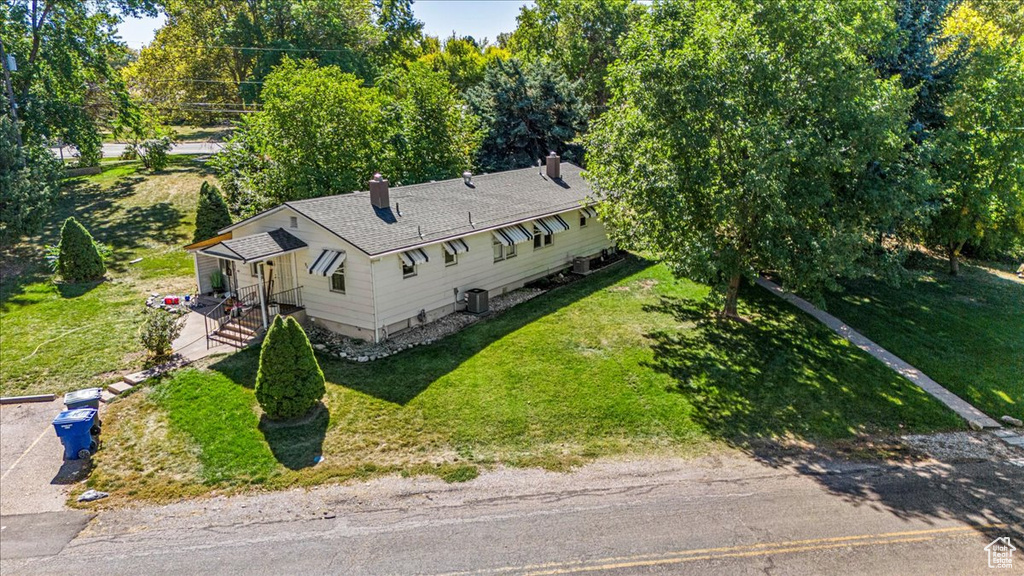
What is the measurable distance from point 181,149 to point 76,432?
42201 millimetres

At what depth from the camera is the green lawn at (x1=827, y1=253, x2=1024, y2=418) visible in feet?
54.3

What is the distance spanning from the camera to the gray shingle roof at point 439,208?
17094 millimetres

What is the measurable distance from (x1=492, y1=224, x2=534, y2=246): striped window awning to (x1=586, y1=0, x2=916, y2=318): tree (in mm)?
4606

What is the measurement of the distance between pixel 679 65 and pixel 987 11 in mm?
41343

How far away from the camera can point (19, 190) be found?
23.7 metres

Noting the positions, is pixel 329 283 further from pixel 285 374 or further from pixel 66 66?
pixel 66 66

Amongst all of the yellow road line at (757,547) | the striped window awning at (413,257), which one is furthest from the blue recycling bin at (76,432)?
the yellow road line at (757,547)

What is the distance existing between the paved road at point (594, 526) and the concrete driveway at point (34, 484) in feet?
1.45

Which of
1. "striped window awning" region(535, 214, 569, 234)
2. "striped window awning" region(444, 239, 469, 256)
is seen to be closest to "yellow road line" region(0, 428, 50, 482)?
"striped window awning" region(444, 239, 469, 256)

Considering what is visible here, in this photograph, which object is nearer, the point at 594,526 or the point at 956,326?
the point at 594,526

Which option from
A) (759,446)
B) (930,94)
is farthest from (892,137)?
(930,94)

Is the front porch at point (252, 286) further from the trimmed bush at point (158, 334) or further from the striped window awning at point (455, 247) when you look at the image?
the striped window awning at point (455, 247)

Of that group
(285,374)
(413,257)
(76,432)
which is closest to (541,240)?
(413,257)

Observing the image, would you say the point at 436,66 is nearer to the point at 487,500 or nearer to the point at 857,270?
the point at 857,270
